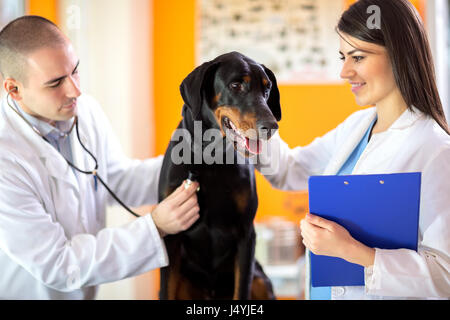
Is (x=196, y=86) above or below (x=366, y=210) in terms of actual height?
above

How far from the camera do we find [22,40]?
39.2 inches

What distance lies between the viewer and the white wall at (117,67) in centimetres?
158

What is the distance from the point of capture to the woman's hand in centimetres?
82

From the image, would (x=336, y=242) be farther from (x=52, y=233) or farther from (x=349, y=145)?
(x=52, y=233)

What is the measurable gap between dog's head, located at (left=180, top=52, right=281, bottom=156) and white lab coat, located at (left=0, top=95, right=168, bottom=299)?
326 mm

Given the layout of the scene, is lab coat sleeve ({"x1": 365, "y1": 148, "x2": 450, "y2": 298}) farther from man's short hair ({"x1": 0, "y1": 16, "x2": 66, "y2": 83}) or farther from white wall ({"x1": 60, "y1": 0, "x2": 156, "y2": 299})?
white wall ({"x1": 60, "y1": 0, "x2": 156, "y2": 299})

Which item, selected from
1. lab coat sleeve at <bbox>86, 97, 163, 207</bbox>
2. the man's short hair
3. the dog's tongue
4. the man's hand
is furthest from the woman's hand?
the man's short hair

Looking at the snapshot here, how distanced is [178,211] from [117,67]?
1020mm

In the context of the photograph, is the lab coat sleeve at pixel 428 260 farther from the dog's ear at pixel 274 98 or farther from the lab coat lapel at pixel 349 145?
the dog's ear at pixel 274 98

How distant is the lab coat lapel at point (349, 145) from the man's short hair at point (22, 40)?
31.0 inches

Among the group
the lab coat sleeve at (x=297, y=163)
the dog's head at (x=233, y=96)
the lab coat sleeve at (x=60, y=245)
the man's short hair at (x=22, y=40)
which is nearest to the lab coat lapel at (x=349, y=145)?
the lab coat sleeve at (x=297, y=163)

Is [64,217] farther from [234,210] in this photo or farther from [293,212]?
[293,212]

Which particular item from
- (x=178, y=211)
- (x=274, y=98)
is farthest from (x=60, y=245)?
(x=274, y=98)

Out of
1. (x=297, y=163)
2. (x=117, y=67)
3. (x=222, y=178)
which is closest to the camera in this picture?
(x=222, y=178)
